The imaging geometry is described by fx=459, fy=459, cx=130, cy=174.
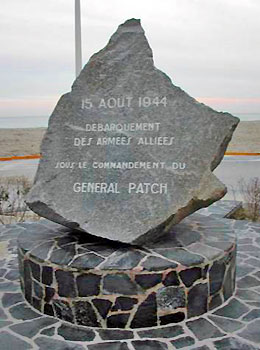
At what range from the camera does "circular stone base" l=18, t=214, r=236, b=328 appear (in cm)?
401

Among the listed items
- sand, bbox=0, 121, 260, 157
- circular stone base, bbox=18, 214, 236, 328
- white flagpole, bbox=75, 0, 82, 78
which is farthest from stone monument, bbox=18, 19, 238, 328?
sand, bbox=0, 121, 260, 157

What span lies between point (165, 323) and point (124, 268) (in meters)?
0.65

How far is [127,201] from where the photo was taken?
14.8ft

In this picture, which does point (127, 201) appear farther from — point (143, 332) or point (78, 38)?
point (78, 38)

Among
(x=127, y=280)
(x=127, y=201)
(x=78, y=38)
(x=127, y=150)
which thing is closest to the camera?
(x=127, y=280)

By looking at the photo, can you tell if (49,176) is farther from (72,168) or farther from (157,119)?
(157,119)

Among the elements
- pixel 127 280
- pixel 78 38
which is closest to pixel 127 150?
pixel 127 280

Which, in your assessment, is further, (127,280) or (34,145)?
(34,145)

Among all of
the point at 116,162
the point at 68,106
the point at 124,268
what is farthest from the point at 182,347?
the point at 68,106

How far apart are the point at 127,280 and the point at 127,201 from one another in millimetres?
847

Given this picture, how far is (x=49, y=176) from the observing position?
4.75 m

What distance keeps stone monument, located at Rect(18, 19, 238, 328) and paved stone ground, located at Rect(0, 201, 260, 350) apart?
0.10m

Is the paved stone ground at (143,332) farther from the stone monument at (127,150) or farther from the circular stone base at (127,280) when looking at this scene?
the stone monument at (127,150)

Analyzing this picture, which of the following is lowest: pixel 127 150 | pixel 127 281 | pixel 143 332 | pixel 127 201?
pixel 143 332
